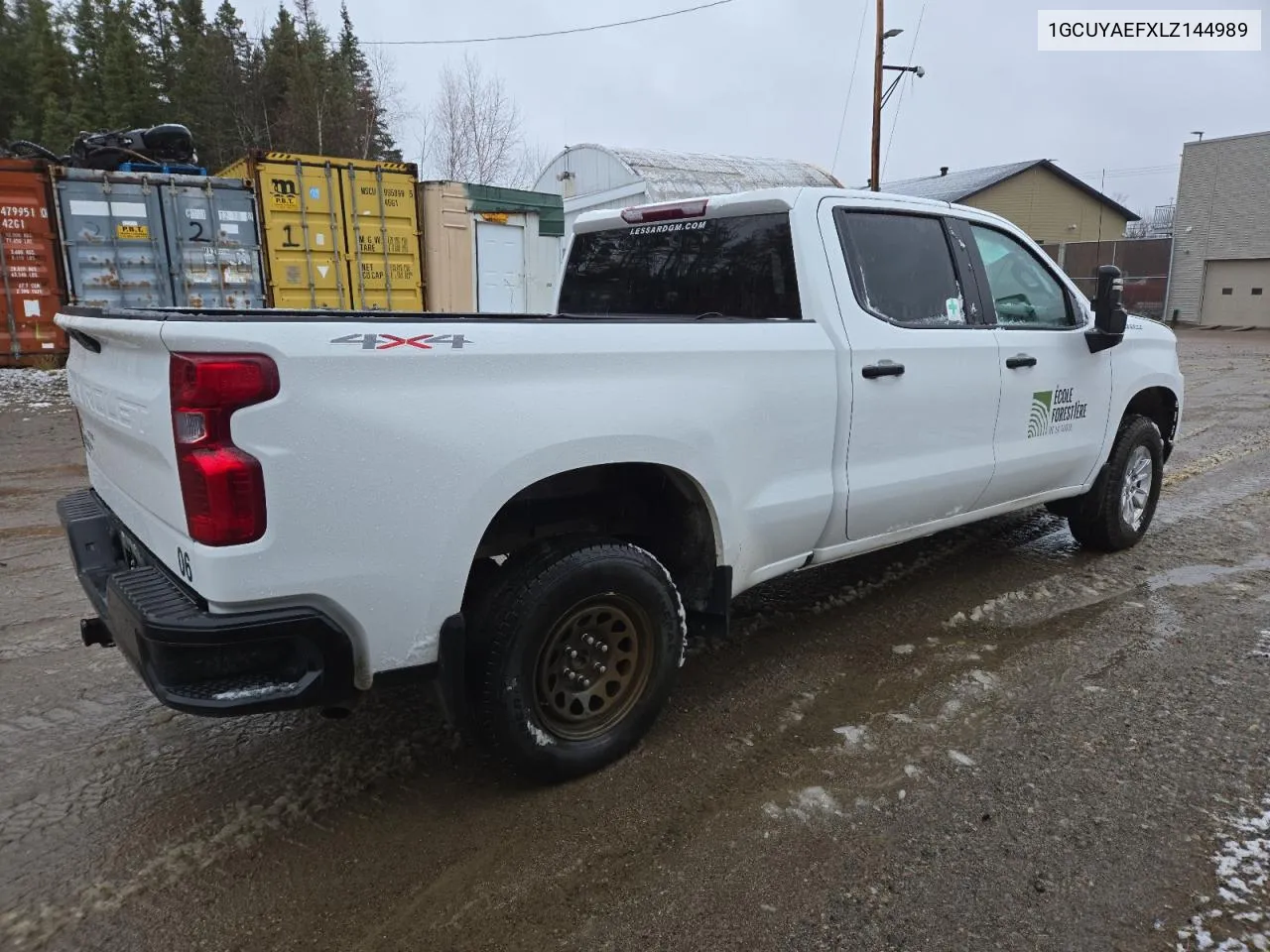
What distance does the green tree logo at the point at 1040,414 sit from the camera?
4352 mm

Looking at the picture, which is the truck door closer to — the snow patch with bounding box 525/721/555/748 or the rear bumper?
the snow patch with bounding box 525/721/555/748

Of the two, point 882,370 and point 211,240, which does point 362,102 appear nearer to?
point 211,240

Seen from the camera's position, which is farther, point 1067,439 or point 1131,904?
point 1067,439

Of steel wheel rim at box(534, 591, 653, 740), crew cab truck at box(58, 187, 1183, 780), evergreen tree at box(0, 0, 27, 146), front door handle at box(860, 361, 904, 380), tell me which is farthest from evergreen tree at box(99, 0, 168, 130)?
steel wheel rim at box(534, 591, 653, 740)

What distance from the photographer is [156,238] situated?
11.7m

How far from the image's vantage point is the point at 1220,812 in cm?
272

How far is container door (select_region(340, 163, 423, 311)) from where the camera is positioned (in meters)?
12.8

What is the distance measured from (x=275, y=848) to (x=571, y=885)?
88cm

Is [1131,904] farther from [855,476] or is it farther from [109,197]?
[109,197]

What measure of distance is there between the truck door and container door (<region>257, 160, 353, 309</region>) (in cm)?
1035

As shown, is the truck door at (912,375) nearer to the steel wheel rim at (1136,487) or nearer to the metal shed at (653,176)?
the steel wheel rim at (1136,487)

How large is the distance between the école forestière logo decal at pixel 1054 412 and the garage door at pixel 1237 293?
3549 centimetres

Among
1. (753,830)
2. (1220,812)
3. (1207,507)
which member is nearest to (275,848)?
(753,830)

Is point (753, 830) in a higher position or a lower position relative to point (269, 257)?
lower
